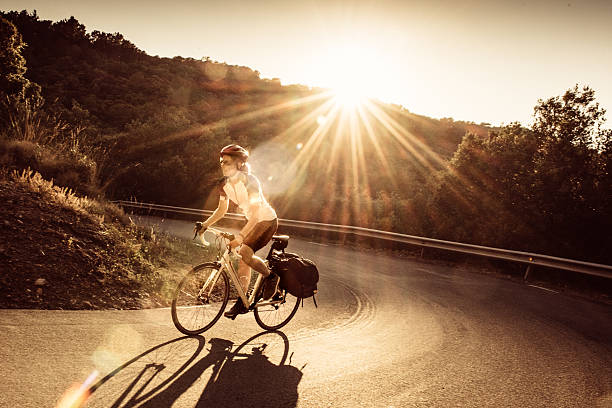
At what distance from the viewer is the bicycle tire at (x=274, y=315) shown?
5504mm

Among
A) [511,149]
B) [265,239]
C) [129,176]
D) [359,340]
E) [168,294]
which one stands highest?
[511,149]

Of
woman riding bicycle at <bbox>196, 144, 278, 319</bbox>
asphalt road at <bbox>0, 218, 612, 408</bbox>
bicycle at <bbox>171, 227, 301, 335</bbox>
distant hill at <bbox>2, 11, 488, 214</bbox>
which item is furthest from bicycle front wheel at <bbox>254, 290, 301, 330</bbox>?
distant hill at <bbox>2, 11, 488, 214</bbox>

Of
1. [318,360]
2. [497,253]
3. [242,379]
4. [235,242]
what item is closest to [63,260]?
[235,242]

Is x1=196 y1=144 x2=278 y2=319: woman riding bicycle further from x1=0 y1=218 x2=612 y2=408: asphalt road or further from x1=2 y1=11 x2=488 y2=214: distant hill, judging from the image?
x1=2 y1=11 x2=488 y2=214: distant hill

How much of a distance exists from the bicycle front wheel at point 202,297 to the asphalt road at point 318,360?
0.17 m

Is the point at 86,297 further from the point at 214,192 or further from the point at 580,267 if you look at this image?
the point at 214,192

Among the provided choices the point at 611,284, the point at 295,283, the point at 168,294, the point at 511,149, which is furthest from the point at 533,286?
the point at 168,294

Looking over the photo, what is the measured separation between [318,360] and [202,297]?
1725 millimetres

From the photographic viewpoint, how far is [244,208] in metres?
5.22

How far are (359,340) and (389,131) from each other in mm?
52165

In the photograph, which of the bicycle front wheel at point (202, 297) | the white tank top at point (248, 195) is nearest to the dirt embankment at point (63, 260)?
the bicycle front wheel at point (202, 297)

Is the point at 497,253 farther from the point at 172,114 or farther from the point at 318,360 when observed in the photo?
the point at 172,114

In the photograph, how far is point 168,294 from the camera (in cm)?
662

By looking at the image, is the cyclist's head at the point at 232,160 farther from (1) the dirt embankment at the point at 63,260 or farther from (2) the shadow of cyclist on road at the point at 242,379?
(1) the dirt embankment at the point at 63,260
